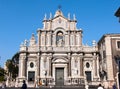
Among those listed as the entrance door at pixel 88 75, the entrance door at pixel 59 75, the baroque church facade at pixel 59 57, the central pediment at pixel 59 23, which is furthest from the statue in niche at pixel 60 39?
the entrance door at pixel 88 75

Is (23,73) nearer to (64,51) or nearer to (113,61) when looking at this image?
(64,51)

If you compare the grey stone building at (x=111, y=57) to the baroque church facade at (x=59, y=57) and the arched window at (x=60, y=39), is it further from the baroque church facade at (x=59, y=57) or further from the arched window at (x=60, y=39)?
the arched window at (x=60, y=39)

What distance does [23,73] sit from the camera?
49000mm

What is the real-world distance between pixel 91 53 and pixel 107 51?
7.07 m

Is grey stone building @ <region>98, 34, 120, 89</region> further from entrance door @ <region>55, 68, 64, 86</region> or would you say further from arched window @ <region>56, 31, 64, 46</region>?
arched window @ <region>56, 31, 64, 46</region>

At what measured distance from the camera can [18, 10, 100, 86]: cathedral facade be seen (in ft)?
162

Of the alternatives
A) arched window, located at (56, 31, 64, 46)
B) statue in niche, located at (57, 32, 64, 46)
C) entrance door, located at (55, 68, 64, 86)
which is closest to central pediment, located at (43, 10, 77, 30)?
arched window, located at (56, 31, 64, 46)

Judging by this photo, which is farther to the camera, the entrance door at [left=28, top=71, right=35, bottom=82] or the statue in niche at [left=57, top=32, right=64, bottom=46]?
the statue in niche at [left=57, top=32, right=64, bottom=46]

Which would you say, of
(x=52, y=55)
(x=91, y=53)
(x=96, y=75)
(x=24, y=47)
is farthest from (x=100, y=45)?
(x=24, y=47)

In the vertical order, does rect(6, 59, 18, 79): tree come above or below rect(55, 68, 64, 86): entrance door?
above

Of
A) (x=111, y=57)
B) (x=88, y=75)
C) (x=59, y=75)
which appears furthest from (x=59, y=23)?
(x=111, y=57)

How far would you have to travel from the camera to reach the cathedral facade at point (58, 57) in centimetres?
4934

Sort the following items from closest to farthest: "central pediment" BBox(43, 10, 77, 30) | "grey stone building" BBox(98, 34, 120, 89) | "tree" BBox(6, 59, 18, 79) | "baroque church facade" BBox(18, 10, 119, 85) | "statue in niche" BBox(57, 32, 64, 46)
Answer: "grey stone building" BBox(98, 34, 120, 89) → "baroque church facade" BBox(18, 10, 119, 85) → "statue in niche" BBox(57, 32, 64, 46) → "central pediment" BBox(43, 10, 77, 30) → "tree" BBox(6, 59, 18, 79)

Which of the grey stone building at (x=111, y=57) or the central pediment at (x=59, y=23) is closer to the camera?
the grey stone building at (x=111, y=57)
